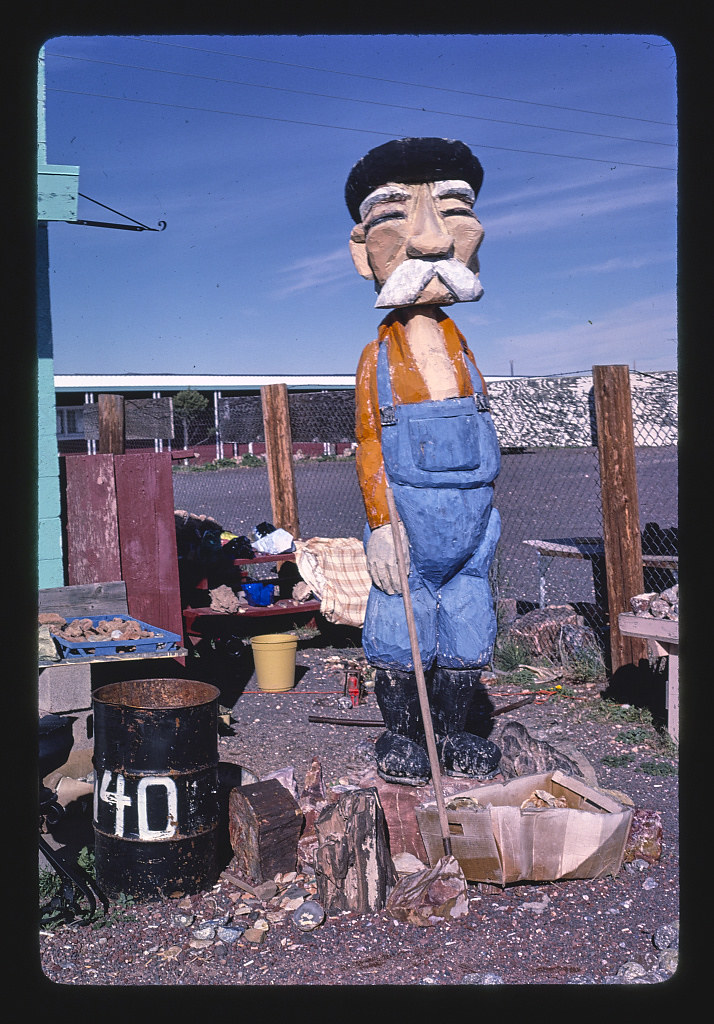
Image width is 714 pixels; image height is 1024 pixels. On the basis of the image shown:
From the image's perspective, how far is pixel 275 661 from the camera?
21.0ft

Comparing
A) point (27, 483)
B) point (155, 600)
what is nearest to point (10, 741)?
point (27, 483)

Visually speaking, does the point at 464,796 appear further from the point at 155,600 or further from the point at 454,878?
the point at 155,600

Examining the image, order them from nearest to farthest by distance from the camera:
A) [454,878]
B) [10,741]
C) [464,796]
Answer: [10,741] → [454,878] → [464,796]

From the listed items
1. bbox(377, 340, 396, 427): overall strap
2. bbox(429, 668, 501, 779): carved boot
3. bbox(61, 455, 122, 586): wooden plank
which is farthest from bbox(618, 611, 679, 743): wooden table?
bbox(61, 455, 122, 586): wooden plank

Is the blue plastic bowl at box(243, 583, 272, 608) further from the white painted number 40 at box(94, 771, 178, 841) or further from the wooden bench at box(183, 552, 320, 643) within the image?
the white painted number 40 at box(94, 771, 178, 841)

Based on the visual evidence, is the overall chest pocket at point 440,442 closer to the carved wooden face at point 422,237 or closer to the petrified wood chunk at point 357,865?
the carved wooden face at point 422,237

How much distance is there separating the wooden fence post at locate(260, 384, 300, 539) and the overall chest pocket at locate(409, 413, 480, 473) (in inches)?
168

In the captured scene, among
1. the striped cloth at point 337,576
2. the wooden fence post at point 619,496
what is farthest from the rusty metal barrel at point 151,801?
the wooden fence post at point 619,496

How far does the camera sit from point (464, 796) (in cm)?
376

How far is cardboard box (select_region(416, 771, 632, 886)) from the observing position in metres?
3.49

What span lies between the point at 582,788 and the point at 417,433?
5.85 ft

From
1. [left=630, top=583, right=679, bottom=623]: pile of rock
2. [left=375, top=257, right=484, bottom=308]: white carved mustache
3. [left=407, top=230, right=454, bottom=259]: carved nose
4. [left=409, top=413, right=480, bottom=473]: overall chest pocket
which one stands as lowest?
[left=630, top=583, right=679, bottom=623]: pile of rock

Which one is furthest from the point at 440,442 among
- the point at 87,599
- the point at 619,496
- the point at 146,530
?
the point at 87,599

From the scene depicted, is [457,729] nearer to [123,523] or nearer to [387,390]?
[387,390]
